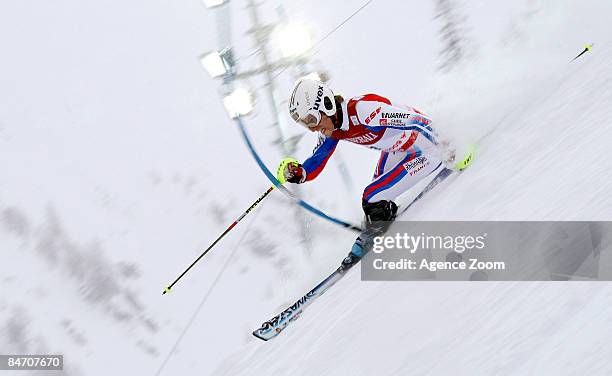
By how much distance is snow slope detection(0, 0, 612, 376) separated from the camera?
6.13m

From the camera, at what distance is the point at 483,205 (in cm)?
380

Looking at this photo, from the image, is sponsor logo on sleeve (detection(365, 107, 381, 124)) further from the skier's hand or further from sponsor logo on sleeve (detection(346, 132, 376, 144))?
the skier's hand

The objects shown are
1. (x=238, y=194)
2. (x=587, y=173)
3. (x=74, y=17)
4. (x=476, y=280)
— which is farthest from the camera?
(x=74, y=17)

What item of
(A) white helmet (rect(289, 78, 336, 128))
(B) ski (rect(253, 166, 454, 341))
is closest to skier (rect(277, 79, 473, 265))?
(A) white helmet (rect(289, 78, 336, 128))

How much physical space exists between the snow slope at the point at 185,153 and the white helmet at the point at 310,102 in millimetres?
1065

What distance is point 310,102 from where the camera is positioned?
389 cm

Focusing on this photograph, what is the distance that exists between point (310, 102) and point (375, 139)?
576mm

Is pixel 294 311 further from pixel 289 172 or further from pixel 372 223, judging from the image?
pixel 289 172

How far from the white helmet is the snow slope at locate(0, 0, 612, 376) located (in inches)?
41.9

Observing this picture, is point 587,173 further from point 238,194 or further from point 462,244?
point 238,194

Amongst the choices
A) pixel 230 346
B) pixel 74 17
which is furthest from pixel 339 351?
pixel 74 17

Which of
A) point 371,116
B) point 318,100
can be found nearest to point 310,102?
point 318,100

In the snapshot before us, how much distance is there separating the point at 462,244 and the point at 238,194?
14.8 feet

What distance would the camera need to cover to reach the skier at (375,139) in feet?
13.0
